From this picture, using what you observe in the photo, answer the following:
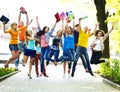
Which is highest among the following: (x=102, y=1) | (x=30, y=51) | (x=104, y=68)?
(x=102, y=1)

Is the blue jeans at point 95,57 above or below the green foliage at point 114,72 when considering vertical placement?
above

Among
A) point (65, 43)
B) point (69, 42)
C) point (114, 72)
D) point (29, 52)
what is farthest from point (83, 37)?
point (29, 52)

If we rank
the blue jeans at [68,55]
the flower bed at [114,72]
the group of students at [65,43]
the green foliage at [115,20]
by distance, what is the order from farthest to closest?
1. the green foliage at [115,20]
2. the blue jeans at [68,55]
3. the group of students at [65,43]
4. the flower bed at [114,72]

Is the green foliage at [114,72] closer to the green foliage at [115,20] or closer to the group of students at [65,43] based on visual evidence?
the group of students at [65,43]

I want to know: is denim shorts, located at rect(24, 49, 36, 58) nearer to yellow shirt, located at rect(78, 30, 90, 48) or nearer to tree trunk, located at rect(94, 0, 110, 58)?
yellow shirt, located at rect(78, 30, 90, 48)

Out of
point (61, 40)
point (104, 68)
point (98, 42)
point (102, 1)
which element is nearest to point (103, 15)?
point (102, 1)

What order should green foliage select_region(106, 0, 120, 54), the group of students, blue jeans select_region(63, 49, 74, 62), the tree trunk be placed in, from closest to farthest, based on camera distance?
the group of students → blue jeans select_region(63, 49, 74, 62) → green foliage select_region(106, 0, 120, 54) → the tree trunk

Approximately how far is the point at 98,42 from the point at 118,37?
9.62 feet

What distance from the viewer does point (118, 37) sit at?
67.1 ft

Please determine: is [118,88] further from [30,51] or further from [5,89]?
[30,51]

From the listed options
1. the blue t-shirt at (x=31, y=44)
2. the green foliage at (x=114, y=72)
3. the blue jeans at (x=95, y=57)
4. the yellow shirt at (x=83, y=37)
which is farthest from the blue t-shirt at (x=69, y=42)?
the green foliage at (x=114, y=72)

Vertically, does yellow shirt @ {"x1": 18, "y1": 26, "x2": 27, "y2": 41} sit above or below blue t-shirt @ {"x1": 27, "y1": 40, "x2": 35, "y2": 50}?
above

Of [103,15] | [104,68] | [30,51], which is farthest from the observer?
[103,15]

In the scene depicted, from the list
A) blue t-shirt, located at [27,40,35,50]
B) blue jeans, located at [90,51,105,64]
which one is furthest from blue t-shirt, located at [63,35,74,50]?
blue t-shirt, located at [27,40,35,50]
